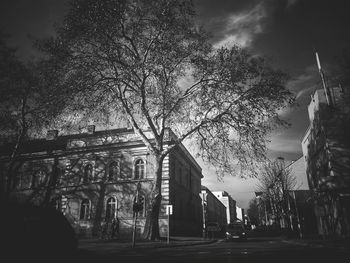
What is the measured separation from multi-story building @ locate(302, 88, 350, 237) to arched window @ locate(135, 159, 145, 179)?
18771 millimetres

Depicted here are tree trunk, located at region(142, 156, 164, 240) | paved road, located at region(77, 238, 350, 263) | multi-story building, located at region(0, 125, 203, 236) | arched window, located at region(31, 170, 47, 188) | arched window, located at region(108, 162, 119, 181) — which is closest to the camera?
paved road, located at region(77, 238, 350, 263)

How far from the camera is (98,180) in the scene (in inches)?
1198

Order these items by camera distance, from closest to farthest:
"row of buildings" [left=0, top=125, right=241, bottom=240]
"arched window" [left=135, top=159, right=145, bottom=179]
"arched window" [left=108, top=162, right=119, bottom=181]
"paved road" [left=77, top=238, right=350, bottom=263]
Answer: "paved road" [left=77, top=238, right=350, bottom=263] < "row of buildings" [left=0, top=125, right=241, bottom=240] < "arched window" [left=135, top=159, right=145, bottom=179] < "arched window" [left=108, top=162, right=119, bottom=181]

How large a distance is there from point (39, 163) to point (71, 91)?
802 inches

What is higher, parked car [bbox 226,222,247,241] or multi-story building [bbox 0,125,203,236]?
multi-story building [bbox 0,125,203,236]

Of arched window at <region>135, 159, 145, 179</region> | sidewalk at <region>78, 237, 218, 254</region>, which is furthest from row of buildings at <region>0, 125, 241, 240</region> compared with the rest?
sidewalk at <region>78, 237, 218, 254</region>

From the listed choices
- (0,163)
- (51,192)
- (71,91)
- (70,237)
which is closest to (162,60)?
(71,91)

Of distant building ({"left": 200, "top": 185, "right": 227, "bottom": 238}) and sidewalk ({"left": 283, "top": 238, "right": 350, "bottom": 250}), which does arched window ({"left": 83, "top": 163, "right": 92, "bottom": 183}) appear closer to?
distant building ({"left": 200, "top": 185, "right": 227, "bottom": 238})

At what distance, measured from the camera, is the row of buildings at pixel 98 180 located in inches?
1117

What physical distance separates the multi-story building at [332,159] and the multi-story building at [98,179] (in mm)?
16363

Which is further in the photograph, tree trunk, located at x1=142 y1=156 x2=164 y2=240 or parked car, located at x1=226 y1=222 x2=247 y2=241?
parked car, located at x1=226 y1=222 x2=247 y2=241

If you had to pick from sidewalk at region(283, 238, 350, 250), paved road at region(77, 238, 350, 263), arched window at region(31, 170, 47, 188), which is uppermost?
arched window at region(31, 170, 47, 188)

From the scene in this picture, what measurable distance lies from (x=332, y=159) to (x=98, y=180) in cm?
2558

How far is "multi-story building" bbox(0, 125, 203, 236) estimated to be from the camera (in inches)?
1121
